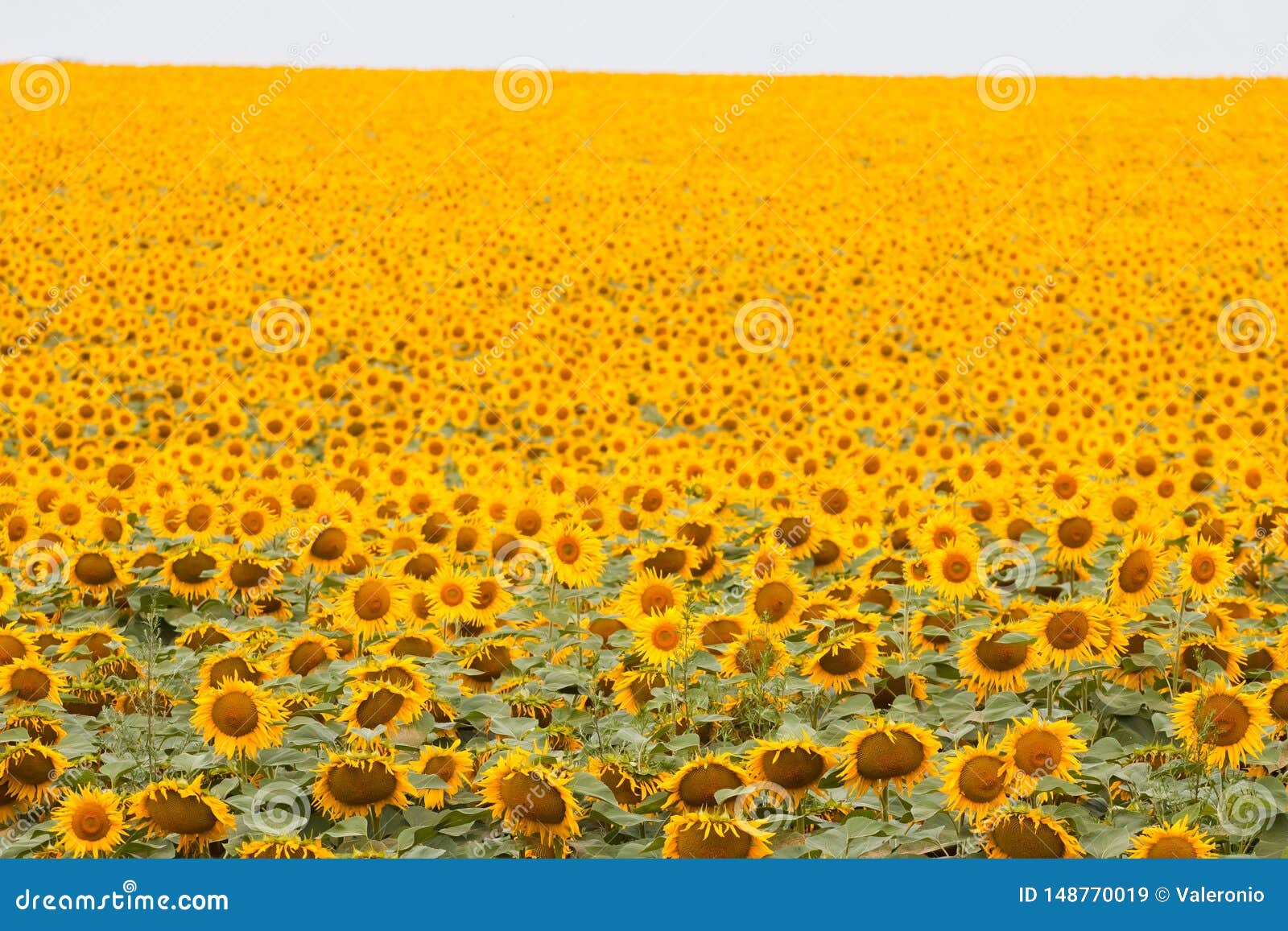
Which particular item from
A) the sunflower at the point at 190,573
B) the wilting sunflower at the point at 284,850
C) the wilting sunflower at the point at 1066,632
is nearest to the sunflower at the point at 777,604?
the wilting sunflower at the point at 1066,632

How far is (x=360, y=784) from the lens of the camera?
4777 millimetres

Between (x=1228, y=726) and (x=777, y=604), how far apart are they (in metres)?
2.03

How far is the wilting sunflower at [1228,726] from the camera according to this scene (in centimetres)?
505

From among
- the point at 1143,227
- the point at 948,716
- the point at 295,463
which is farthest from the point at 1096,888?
the point at 1143,227

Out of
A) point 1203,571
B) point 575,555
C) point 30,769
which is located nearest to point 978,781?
point 1203,571

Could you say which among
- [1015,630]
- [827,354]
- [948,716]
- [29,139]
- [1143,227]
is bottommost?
[948,716]

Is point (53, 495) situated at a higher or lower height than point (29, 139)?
lower

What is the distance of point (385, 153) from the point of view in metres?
26.0

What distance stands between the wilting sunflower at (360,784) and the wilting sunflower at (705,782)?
1030 mm

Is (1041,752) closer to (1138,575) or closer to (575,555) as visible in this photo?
(1138,575)

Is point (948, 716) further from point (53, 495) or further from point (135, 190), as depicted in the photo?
point (135, 190)

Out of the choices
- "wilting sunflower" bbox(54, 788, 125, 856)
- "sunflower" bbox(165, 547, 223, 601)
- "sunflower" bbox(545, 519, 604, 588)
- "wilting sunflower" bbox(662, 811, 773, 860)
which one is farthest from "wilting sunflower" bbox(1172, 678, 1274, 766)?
"sunflower" bbox(165, 547, 223, 601)

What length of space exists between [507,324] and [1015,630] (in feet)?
40.2

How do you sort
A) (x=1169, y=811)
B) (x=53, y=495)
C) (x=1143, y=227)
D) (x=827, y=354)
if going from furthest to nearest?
(x=1143, y=227) < (x=827, y=354) < (x=53, y=495) < (x=1169, y=811)
